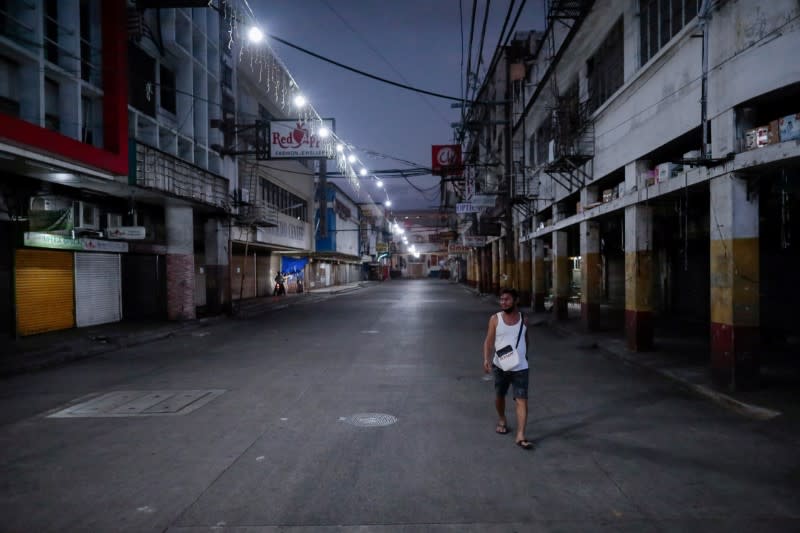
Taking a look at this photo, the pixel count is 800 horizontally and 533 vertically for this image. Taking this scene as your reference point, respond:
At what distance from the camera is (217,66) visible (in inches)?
899

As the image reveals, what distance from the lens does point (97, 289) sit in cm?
1786

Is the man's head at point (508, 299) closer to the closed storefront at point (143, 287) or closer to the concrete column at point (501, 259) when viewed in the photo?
the closed storefront at point (143, 287)

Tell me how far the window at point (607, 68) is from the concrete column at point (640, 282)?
4.07m

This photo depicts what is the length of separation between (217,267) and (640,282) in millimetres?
17726

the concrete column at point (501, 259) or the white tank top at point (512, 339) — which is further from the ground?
the concrete column at point (501, 259)

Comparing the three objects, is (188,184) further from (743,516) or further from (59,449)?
(743,516)

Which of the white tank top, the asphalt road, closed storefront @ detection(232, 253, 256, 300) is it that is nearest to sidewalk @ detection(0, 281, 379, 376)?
the asphalt road

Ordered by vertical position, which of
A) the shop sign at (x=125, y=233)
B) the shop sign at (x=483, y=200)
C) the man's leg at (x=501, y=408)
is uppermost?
the shop sign at (x=483, y=200)

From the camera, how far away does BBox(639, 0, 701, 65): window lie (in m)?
10.1

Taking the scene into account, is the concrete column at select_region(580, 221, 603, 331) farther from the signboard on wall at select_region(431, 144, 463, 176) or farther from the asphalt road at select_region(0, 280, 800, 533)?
the signboard on wall at select_region(431, 144, 463, 176)

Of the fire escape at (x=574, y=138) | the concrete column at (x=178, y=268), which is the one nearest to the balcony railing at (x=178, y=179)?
the concrete column at (x=178, y=268)

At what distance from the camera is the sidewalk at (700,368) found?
7105 millimetres

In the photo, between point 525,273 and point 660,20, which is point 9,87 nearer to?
point 660,20

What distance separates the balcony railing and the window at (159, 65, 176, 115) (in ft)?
8.91
